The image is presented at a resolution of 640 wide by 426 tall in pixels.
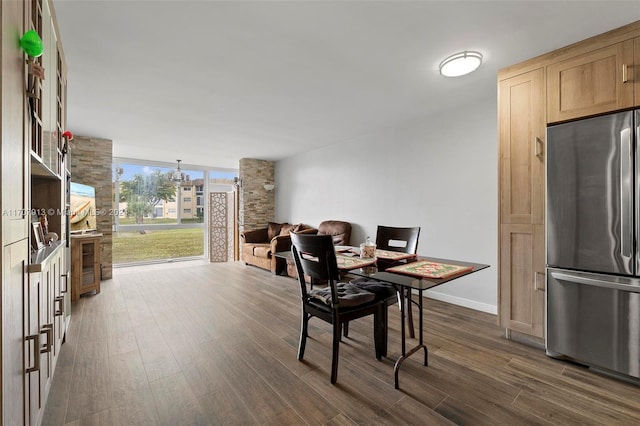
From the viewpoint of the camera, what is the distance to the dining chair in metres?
2.32

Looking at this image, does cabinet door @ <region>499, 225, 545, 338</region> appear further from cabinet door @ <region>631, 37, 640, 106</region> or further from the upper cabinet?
the upper cabinet

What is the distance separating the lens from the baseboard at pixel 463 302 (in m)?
3.22

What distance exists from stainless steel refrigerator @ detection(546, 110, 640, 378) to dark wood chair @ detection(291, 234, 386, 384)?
1427 mm

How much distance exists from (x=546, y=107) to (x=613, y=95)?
1.27 feet

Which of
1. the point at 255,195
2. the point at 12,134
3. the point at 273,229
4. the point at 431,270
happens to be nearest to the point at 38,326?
the point at 12,134

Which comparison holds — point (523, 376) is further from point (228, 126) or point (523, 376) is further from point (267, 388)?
point (228, 126)

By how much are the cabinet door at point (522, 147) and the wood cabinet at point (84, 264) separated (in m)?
5.17

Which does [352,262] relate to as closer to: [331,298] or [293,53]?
[331,298]

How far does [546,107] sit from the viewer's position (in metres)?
2.30

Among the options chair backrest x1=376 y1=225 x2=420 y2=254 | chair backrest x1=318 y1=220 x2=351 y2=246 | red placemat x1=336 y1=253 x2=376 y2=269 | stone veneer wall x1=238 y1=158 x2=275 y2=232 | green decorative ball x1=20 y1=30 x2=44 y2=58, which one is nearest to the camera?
green decorative ball x1=20 y1=30 x2=44 y2=58

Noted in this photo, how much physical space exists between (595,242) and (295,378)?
2.41m

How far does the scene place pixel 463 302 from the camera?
3467mm

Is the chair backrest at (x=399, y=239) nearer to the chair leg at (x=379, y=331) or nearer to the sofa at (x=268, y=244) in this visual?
the chair leg at (x=379, y=331)

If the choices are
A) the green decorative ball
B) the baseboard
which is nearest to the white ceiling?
the green decorative ball
